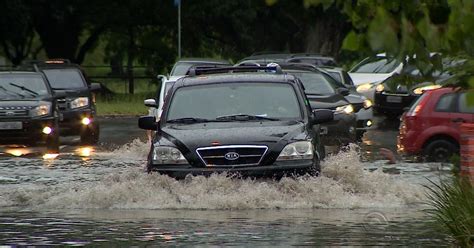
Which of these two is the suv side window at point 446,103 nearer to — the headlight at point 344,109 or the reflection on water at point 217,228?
the headlight at point 344,109

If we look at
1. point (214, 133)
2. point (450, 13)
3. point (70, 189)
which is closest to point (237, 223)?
point (214, 133)

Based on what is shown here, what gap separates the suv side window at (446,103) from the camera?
63.4 ft

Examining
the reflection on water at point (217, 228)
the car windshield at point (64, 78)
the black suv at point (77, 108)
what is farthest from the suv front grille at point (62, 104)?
the reflection on water at point (217, 228)

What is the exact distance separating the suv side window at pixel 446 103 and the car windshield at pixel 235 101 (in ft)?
17.5

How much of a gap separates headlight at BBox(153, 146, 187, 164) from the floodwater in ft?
0.66

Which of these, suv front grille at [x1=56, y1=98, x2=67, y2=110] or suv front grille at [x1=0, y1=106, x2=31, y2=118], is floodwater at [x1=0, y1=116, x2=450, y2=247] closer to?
suv front grille at [x1=0, y1=106, x2=31, y2=118]

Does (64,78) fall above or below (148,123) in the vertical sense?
below

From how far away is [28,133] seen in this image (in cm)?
2264

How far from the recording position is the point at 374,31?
479 centimetres

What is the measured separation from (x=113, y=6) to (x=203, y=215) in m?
35.5

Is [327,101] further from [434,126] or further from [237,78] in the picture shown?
[237,78]

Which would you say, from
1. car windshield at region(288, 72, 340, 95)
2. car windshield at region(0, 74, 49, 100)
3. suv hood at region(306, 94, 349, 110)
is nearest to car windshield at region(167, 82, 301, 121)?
suv hood at region(306, 94, 349, 110)

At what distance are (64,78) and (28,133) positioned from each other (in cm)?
561

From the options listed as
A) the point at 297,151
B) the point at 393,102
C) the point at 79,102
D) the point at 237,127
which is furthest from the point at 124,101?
the point at 297,151
